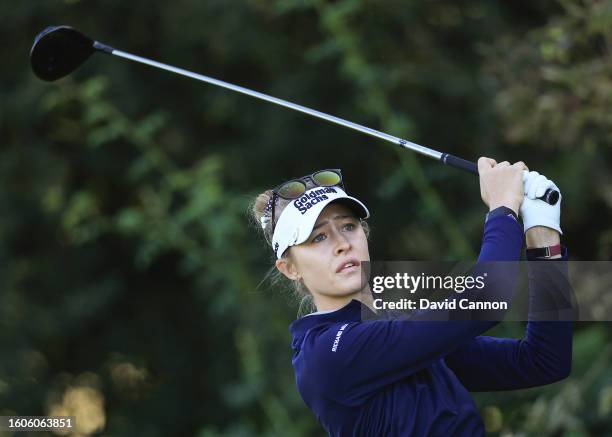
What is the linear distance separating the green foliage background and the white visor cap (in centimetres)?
238

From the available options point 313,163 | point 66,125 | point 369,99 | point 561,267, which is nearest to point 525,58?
point 369,99

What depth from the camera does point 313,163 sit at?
339 inches


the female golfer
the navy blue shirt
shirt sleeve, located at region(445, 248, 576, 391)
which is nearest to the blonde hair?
the female golfer

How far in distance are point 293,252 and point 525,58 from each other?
9.16 feet

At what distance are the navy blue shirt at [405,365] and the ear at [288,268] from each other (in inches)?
7.0

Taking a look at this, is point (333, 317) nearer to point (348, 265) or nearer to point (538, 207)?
point (348, 265)

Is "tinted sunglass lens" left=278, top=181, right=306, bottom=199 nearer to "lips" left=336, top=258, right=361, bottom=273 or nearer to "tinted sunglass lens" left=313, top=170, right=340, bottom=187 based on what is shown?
"tinted sunglass lens" left=313, top=170, right=340, bottom=187

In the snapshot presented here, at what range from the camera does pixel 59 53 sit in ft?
12.0

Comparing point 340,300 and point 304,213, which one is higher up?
point 304,213

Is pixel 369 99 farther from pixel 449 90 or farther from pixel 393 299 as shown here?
pixel 393 299

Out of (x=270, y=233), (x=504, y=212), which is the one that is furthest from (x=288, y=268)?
(x=504, y=212)

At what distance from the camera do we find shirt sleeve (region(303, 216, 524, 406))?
231 centimetres

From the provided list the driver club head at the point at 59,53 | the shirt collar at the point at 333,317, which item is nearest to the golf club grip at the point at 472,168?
the shirt collar at the point at 333,317

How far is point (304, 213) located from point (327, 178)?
0.65ft
